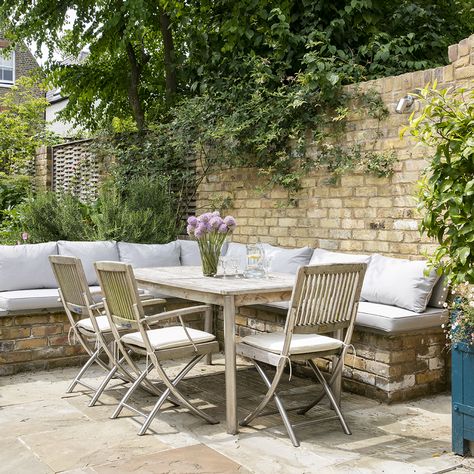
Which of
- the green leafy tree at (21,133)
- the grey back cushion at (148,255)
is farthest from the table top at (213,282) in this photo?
the green leafy tree at (21,133)

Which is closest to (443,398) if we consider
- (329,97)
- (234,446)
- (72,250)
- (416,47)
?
(234,446)

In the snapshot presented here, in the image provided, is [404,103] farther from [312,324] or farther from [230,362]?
[230,362]

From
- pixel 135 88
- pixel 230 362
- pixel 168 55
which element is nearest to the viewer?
pixel 230 362

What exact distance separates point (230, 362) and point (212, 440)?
43cm

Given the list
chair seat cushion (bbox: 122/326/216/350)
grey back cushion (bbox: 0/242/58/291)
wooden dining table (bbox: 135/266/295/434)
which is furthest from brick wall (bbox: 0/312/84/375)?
chair seat cushion (bbox: 122/326/216/350)

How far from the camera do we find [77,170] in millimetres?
9516

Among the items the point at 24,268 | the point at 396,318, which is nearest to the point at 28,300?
the point at 24,268

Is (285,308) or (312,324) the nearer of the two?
(312,324)

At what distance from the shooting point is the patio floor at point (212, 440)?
3125 mm

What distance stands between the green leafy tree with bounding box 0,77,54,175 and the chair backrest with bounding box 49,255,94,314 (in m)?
7.36

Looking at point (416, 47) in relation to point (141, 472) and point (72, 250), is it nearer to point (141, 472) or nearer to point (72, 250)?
point (72, 250)

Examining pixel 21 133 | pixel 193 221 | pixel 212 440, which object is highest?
pixel 21 133

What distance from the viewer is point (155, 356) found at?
3605 millimetres

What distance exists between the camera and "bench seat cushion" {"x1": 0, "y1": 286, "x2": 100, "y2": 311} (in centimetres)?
498
